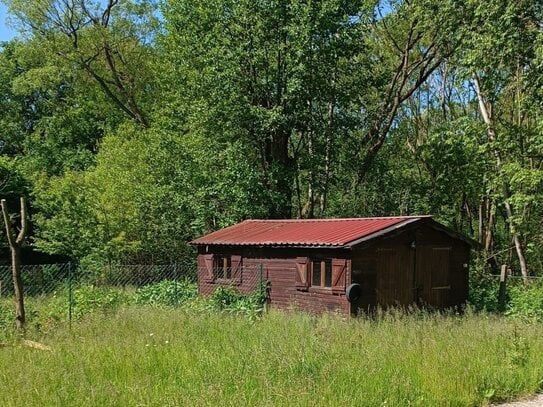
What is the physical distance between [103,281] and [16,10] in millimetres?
16263

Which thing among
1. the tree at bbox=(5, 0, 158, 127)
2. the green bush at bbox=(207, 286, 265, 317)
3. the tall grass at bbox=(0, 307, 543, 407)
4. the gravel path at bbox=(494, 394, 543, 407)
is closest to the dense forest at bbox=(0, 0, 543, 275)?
the tree at bbox=(5, 0, 158, 127)

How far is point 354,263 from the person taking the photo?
49.2 feet

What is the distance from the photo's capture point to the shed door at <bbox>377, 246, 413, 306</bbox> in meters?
15.6

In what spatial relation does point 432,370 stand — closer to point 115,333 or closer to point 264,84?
point 115,333

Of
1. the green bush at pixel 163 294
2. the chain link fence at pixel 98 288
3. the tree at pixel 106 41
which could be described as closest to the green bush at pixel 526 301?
the chain link fence at pixel 98 288

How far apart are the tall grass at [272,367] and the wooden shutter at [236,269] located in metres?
8.31

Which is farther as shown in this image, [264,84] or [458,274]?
[264,84]

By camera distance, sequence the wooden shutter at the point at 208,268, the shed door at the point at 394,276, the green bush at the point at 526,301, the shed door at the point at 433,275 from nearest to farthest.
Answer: the green bush at the point at 526,301 → the shed door at the point at 394,276 → the shed door at the point at 433,275 → the wooden shutter at the point at 208,268

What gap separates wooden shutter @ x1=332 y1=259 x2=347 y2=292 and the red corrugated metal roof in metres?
0.57

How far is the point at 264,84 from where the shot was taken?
77.2ft

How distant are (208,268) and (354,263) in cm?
654

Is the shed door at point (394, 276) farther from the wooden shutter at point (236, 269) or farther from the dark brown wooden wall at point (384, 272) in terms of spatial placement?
the wooden shutter at point (236, 269)

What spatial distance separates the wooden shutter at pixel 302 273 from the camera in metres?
16.2

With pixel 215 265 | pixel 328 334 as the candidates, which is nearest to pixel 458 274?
pixel 215 265
